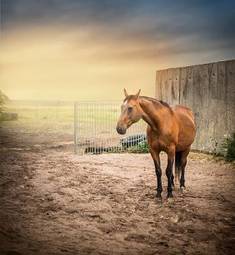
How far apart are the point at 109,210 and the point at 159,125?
29.0 inches

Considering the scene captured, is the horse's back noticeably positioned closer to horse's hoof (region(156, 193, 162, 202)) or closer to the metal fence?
horse's hoof (region(156, 193, 162, 202))

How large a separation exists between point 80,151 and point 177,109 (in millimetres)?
2560

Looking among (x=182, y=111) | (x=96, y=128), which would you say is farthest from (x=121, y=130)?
(x=96, y=128)

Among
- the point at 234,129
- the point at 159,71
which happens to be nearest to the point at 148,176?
the point at 234,129

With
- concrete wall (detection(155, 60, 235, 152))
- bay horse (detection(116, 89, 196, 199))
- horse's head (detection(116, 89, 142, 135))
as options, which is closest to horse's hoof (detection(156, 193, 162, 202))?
bay horse (detection(116, 89, 196, 199))

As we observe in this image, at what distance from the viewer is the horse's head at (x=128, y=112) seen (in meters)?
2.62

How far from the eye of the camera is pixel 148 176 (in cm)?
384

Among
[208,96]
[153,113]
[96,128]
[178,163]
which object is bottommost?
[178,163]

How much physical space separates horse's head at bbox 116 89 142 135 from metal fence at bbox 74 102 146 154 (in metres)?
2.77

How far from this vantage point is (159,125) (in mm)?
2879

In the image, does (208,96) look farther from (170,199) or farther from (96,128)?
(170,199)

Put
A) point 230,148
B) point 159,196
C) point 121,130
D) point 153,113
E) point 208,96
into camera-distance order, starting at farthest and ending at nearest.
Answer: point 208,96 < point 230,148 < point 159,196 < point 153,113 < point 121,130

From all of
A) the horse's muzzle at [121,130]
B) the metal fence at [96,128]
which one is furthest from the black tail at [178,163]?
the metal fence at [96,128]

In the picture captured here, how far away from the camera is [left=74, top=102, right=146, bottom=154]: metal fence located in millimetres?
5500
